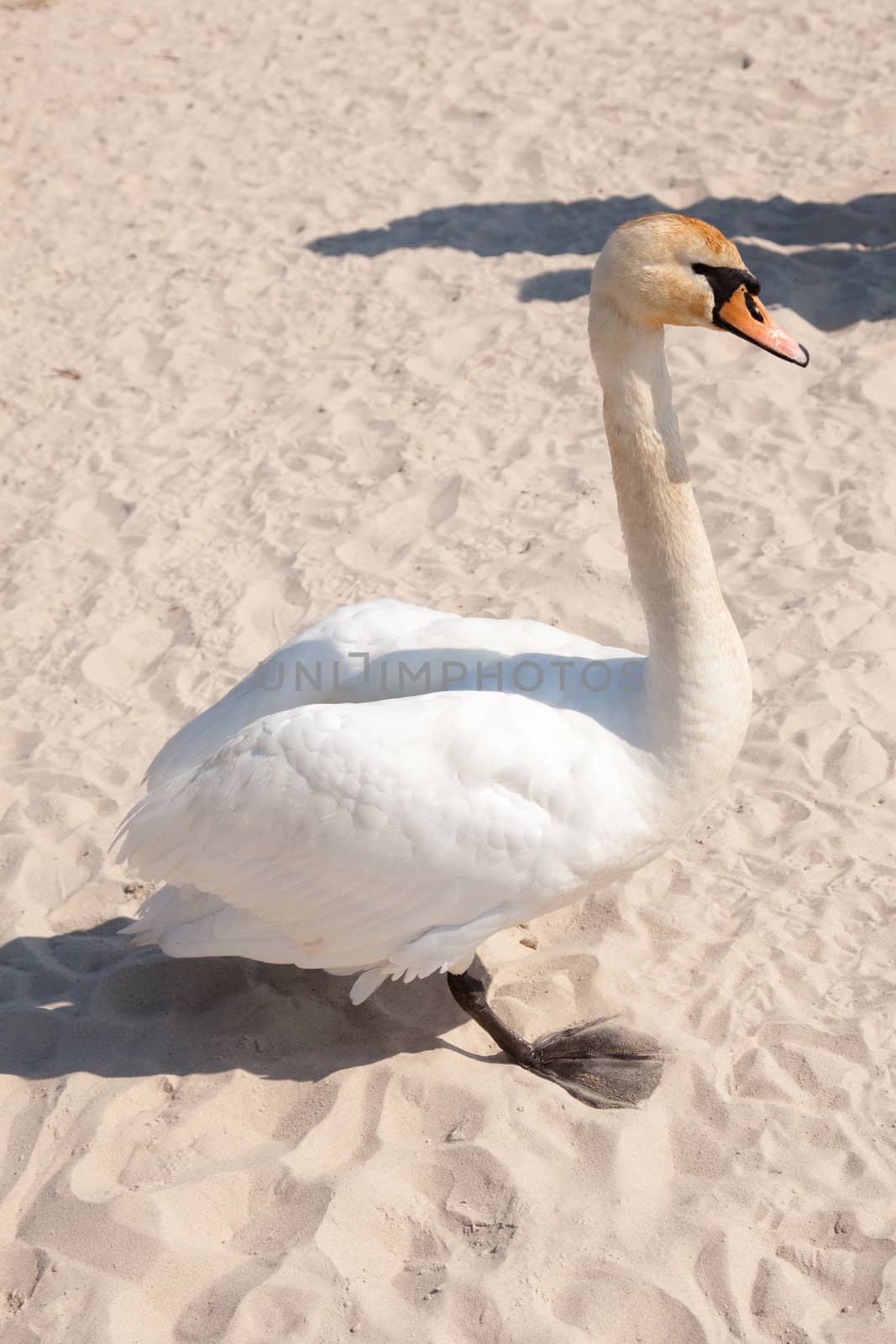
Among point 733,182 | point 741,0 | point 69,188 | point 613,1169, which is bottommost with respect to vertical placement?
point 613,1169

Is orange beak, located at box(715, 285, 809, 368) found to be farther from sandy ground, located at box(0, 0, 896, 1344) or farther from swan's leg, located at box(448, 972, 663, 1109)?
swan's leg, located at box(448, 972, 663, 1109)

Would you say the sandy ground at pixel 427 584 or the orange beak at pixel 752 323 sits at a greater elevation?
the orange beak at pixel 752 323

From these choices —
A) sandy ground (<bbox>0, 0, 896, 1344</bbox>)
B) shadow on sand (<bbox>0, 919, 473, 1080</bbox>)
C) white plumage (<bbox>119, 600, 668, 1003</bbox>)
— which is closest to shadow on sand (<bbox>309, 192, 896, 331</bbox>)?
sandy ground (<bbox>0, 0, 896, 1344</bbox>)

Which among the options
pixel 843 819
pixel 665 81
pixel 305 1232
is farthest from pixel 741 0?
pixel 305 1232

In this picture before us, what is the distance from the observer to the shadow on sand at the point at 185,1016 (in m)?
3.73

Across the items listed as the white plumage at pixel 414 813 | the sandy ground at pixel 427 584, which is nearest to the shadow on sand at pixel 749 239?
the sandy ground at pixel 427 584

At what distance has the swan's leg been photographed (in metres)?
3.50

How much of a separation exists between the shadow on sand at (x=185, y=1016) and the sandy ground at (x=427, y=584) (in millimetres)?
12

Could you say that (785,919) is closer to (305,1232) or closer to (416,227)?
(305,1232)

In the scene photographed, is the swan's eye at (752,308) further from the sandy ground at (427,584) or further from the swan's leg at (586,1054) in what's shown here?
the swan's leg at (586,1054)

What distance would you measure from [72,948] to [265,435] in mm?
3153

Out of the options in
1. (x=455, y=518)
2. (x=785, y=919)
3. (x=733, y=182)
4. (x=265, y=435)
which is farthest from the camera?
(x=733, y=182)

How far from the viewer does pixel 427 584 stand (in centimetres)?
554

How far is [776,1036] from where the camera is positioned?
11.7 feet
